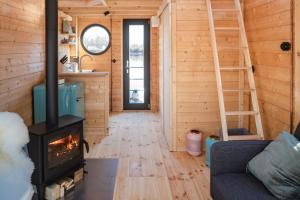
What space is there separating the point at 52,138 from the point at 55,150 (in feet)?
0.45

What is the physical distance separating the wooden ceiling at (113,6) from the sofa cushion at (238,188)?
12.6 ft

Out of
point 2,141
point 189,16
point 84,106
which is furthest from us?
point 84,106

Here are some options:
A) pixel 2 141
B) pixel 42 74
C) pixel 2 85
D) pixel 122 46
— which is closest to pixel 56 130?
pixel 2 141

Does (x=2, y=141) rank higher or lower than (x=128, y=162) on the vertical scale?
higher

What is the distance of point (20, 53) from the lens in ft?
12.0

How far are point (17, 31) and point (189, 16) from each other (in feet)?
6.93

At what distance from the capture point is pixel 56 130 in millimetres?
2674

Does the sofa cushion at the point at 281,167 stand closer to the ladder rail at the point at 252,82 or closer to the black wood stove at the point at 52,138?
the ladder rail at the point at 252,82

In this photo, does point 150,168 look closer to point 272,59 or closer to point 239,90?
point 239,90

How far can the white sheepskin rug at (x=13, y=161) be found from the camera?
1.99m

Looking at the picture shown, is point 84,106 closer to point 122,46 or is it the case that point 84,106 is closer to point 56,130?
point 56,130

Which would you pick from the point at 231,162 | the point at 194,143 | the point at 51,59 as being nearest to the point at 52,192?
the point at 51,59

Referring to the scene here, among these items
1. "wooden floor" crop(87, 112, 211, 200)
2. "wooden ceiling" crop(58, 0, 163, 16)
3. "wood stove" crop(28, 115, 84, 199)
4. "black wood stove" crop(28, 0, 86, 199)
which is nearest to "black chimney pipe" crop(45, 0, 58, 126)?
"black wood stove" crop(28, 0, 86, 199)

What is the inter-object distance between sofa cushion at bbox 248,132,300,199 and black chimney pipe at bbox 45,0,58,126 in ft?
5.84
